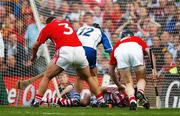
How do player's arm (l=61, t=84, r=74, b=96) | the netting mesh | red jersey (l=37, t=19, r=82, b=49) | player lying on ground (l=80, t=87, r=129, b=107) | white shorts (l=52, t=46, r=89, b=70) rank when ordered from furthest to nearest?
the netting mesh → player's arm (l=61, t=84, r=74, b=96) → player lying on ground (l=80, t=87, r=129, b=107) → red jersey (l=37, t=19, r=82, b=49) → white shorts (l=52, t=46, r=89, b=70)

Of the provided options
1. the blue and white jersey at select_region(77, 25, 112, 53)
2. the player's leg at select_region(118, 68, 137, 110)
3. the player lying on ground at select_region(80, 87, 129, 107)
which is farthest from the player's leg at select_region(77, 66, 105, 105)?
the player lying on ground at select_region(80, 87, 129, 107)

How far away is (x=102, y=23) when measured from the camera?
1527 cm

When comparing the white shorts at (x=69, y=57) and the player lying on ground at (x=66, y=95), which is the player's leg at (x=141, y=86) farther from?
the player lying on ground at (x=66, y=95)

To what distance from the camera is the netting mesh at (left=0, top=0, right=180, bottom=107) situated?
14242 mm

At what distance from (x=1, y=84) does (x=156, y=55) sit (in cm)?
330

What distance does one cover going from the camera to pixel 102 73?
14.6m

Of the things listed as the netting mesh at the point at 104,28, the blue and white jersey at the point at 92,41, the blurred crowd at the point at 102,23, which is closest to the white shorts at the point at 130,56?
the blue and white jersey at the point at 92,41

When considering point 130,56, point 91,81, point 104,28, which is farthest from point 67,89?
point 130,56

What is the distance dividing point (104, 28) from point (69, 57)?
411 cm

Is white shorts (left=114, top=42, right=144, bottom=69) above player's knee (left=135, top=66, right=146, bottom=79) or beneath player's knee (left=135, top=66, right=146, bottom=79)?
above

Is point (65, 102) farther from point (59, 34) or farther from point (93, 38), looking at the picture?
point (59, 34)

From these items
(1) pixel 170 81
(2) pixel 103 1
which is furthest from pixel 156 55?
(2) pixel 103 1

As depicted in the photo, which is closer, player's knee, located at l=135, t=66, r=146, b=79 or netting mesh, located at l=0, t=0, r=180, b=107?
player's knee, located at l=135, t=66, r=146, b=79

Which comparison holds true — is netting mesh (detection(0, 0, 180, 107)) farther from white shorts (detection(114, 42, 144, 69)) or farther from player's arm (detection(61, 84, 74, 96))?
white shorts (detection(114, 42, 144, 69))
